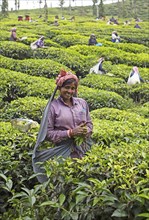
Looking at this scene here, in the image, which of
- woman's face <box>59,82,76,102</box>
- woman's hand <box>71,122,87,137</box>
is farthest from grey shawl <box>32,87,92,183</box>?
woman's hand <box>71,122,87,137</box>

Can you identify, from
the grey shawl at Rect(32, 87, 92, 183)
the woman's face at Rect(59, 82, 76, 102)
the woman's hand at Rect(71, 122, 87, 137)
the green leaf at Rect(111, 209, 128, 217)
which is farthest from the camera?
the woman's face at Rect(59, 82, 76, 102)

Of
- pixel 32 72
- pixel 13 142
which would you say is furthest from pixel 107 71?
pixel 13 142

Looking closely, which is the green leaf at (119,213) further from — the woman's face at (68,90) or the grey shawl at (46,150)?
the woman's face at (68,90)

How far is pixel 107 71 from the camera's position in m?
12.6

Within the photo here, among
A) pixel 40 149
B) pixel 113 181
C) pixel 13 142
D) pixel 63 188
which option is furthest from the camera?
pixel 13 142

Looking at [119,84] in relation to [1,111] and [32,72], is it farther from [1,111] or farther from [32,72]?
[1,111]

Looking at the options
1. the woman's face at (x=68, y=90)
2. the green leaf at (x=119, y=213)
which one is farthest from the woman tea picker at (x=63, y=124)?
the green leaf at (x=119, y=213)

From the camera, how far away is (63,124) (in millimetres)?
4336

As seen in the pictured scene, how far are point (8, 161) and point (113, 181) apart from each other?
6.00 ft

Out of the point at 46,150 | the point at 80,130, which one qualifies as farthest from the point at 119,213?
the point at 46,150

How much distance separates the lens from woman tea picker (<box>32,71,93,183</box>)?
4.22 metres

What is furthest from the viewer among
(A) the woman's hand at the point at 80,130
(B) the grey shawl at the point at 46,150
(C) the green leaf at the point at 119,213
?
(B) the grey shawl at the point at 46,150

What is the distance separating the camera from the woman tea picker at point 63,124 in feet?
13.8

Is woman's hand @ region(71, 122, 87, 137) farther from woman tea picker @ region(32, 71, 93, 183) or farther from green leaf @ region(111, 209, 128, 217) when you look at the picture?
green leaf @ region(111, 209, 128, 217)
